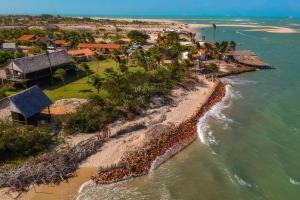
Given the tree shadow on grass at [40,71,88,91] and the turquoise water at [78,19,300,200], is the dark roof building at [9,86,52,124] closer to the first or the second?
the turquoise water at [78,19,300,200]

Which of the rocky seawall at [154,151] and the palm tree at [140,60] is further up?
the palm tree at [140,60]

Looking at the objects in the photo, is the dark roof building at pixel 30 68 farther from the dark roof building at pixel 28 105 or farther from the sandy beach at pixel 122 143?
the sandy beach at pixel 122 143

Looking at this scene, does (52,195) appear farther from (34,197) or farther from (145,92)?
(145,92)

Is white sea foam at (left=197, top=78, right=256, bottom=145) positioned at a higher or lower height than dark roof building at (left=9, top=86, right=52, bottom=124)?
lower

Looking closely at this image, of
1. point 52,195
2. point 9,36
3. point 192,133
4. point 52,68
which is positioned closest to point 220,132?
point 192,133

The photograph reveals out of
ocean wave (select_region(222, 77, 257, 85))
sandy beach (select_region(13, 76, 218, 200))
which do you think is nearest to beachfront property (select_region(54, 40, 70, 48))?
ocean wave (select_region(222, 77, 257, 85))

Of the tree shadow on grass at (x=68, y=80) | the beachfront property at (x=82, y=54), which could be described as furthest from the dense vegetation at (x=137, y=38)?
the tree shadow on grass at (x=68, y=80)
